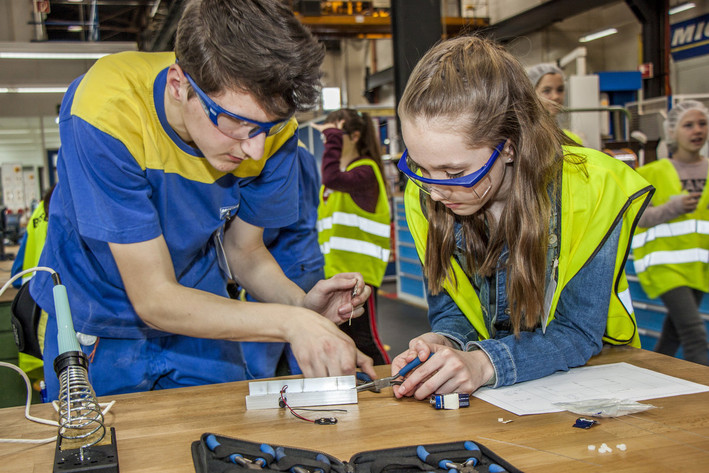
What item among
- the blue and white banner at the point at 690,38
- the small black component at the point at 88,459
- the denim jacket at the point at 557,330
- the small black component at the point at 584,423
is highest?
the blue and white banner at the point at 690,38

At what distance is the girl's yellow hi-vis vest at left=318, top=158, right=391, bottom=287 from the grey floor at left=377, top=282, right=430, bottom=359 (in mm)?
1092

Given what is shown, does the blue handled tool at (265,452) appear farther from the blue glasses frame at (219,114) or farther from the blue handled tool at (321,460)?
the blue glasses frame at (219,114)

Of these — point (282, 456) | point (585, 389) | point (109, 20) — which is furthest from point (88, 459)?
point (109, 20)

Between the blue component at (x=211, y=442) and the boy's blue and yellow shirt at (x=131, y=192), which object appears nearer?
the blue component at (x=211, y=442)

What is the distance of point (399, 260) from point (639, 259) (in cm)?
388

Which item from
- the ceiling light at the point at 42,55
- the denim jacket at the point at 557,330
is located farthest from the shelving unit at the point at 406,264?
the denim jacket at the point at 557,330

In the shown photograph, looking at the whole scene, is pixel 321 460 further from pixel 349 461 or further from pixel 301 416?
pixel 301 416

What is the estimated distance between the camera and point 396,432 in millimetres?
1034

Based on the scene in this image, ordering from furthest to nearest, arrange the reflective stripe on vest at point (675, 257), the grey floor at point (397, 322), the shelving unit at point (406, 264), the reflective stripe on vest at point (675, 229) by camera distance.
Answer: the shelving unit at point (406, 264) < the grey floor at point (397, 322) < the reflective stripe on vest at point (675, 229) < the reflective stripe on vest at point (675, 257)

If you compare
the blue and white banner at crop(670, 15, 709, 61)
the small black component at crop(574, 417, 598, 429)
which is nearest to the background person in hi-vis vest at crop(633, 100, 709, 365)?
the small black component at crop(574, 417, 598, 429)

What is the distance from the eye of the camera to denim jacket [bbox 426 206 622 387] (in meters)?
1.28

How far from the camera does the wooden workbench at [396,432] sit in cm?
90

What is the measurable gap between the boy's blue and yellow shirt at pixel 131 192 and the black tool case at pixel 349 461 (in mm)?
510

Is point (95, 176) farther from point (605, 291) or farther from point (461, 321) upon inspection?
point (605, 291)
